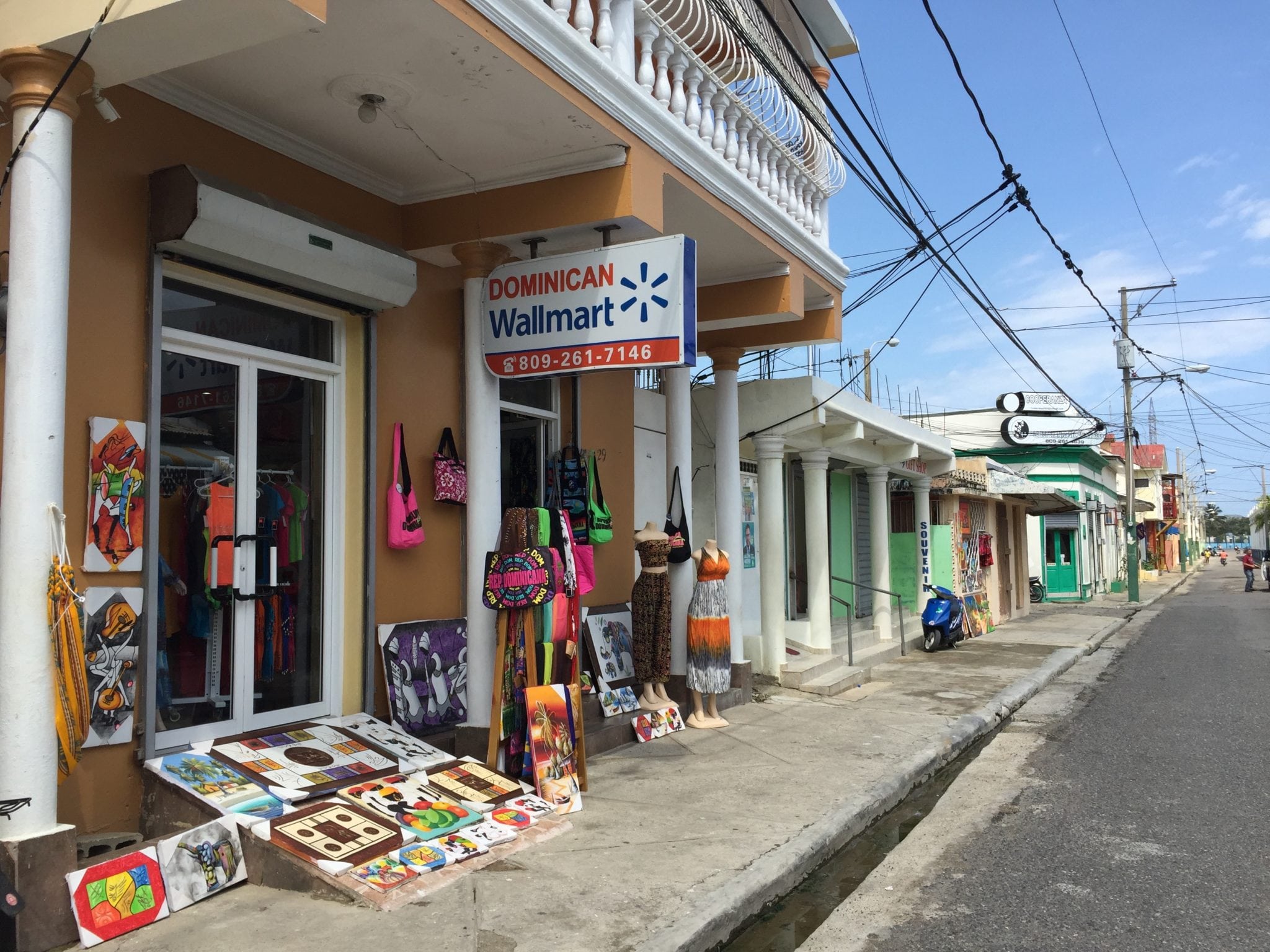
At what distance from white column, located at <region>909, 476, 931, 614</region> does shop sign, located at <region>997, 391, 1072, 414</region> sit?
1837 cm

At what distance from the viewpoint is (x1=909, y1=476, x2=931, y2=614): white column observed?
16359mm

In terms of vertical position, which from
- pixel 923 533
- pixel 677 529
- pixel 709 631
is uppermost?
pixel 677 529

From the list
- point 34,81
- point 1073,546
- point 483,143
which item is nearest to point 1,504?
point 34,81

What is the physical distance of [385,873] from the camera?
4.39 meters

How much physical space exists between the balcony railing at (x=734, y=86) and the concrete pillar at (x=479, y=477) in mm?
1586

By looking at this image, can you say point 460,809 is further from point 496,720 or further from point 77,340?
point 77,340

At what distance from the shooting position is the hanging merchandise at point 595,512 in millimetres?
8234

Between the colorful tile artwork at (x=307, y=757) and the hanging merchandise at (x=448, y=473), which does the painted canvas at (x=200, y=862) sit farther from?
the hanging merchandise at (x=448, y=473)

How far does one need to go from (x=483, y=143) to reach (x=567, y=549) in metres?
2.63

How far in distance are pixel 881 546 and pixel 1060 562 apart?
19.9 m

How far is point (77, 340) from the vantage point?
4629 mm

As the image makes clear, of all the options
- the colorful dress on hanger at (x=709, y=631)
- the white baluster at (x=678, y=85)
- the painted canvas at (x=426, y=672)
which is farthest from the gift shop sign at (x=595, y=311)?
the colorful dress on hanger at (x=709, y=631)

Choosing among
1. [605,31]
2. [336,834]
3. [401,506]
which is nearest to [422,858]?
[336,834]

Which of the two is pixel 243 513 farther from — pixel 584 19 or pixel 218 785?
pixel 584 19
